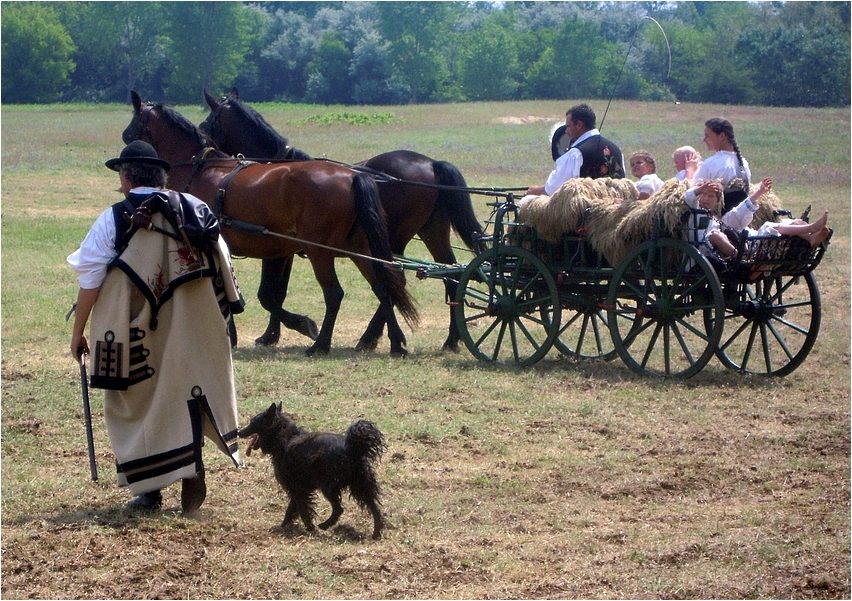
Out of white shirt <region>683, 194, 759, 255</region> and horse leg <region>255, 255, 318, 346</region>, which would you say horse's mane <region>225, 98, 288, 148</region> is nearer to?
horse leg <region>255, 255, 318, 346</region>

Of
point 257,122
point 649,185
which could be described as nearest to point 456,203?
point 649,185

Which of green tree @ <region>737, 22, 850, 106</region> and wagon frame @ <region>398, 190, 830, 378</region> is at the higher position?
green tree @ <region>737, 22, 850, 106</region>

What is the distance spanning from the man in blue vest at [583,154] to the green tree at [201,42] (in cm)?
5706

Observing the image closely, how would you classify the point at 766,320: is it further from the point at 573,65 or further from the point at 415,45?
the point at 415,45

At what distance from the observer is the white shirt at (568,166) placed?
7.91 metres

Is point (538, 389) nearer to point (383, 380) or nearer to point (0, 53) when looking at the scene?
point (383, 380)

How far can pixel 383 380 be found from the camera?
7727 millimetres

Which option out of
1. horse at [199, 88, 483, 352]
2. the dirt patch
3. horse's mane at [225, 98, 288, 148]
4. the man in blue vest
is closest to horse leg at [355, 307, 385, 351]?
horse at [199, 88, 483, 352]

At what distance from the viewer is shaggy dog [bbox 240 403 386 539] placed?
4.27 m

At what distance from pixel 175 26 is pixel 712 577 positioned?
6485 centimetres

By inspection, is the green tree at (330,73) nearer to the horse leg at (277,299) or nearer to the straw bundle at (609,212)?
the horse leg at (277,299)

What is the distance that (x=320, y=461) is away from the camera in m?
4.38

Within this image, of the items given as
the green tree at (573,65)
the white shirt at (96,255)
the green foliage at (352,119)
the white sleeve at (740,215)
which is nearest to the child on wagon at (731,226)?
the white sleeve at (740,215)

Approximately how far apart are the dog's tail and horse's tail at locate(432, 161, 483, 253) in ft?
16.9
